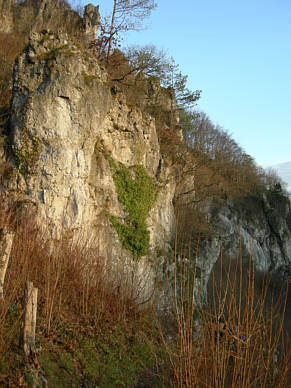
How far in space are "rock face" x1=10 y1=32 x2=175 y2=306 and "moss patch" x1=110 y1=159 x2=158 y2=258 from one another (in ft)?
0.78

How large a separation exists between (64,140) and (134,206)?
3.89 metres

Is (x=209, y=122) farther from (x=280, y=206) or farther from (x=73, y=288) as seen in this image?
(x=73, y=288)

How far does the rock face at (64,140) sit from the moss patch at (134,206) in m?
0.24

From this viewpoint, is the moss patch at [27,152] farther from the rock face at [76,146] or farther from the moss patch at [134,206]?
the moss patch at [134,206]

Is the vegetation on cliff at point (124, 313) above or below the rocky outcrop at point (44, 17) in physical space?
below

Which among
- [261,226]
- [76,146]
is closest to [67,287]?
[76,146]

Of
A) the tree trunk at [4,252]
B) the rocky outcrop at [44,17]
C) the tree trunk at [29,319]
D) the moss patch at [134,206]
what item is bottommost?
the tree trunk at [29,319]

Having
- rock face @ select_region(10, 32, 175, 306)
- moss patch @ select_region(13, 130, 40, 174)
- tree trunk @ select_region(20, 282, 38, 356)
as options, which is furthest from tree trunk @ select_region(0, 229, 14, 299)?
moss patch @ select_region(13, 130, 40, 174)

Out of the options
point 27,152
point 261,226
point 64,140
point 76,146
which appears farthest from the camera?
point 261,226

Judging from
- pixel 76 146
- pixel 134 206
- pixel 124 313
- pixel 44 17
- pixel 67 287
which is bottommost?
pixel 124 313

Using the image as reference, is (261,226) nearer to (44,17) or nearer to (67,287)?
(44,17)

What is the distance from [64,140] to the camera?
30.8 feet

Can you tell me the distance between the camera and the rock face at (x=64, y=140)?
9078mm

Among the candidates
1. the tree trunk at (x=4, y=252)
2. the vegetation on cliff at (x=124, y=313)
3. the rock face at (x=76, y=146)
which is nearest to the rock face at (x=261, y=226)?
the vegetation on cliff at (x=124, y=313)
